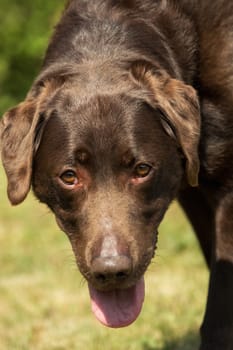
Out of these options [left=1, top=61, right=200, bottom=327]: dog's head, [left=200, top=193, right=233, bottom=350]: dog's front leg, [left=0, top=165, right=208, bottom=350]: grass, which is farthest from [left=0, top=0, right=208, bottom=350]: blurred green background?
[left=1, top=61, right=200, bottom=327]: dog's head

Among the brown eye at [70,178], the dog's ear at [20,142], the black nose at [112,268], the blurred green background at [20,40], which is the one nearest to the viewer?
the black nose at [112,268]

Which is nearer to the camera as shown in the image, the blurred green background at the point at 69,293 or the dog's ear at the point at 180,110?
the dog's ear at the point at 180,110

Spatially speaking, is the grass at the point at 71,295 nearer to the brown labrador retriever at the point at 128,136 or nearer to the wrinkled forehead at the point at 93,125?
the brown labrador retriever at the point at 128,136

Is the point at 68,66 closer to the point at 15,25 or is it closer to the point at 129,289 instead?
the point at 129,289

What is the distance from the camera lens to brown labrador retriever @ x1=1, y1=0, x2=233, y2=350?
4.37 m

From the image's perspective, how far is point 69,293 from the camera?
23.6 ft

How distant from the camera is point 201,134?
4.88 metres

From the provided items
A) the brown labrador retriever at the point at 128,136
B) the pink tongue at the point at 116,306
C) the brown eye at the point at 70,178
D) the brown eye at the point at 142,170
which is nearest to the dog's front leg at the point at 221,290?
the brown labrador retriever at the point at 128,136

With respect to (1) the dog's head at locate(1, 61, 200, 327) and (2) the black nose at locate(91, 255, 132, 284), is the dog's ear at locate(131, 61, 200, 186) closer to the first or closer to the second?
(1) the dog's head at locate(1, 61, 200, 327)

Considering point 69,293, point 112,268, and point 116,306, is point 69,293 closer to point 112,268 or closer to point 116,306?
point 116,306

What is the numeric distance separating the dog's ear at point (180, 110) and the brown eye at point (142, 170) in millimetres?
209

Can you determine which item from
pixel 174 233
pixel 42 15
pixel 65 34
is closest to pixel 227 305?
pixel 65 34

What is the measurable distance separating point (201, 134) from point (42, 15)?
28.5ft

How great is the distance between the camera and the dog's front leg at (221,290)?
4801 millimetres
